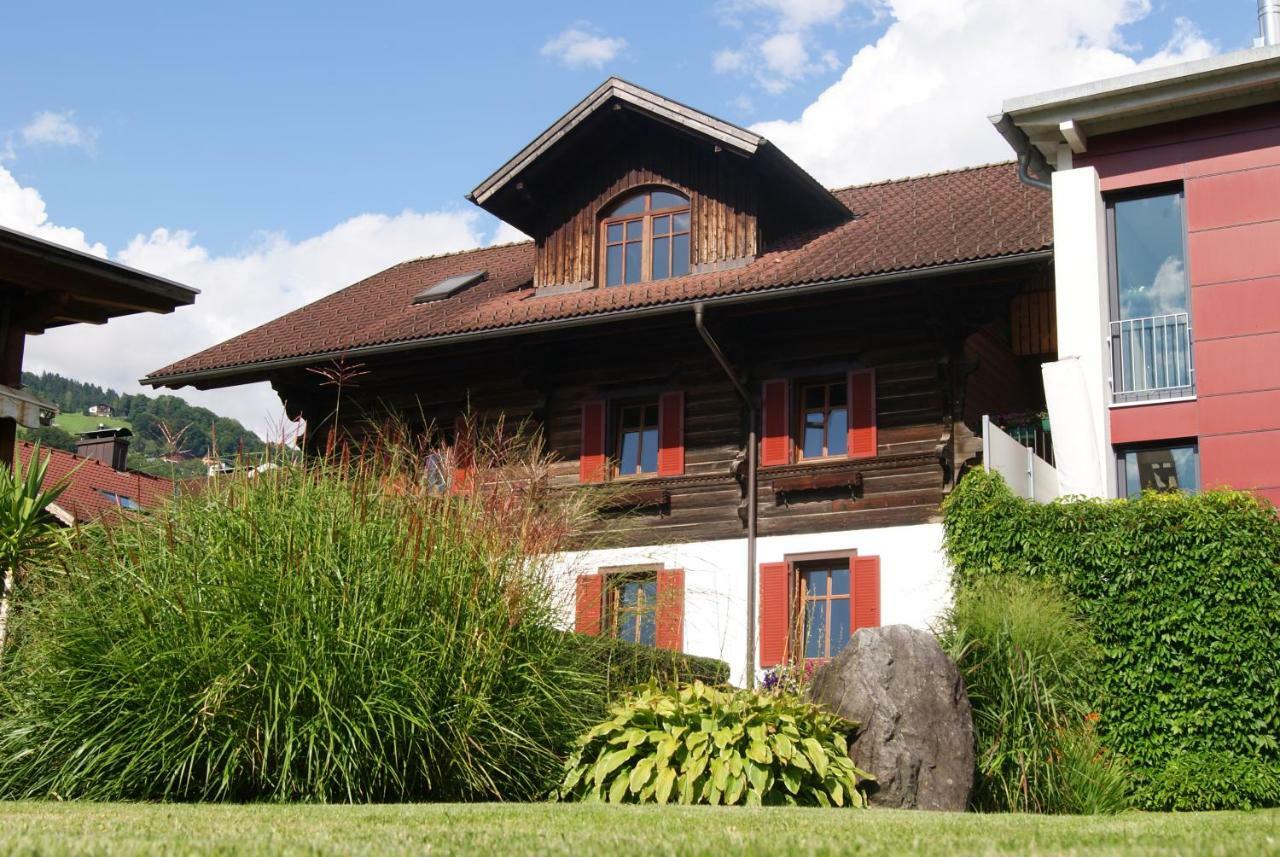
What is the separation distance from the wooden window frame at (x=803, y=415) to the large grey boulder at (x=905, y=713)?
6.31 m

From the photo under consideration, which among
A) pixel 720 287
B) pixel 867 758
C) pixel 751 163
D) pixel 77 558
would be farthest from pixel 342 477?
pixel 751 163

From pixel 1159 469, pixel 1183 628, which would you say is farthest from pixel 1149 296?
pixel 1183 628

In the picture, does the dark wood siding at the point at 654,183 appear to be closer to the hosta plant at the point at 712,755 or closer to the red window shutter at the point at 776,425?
the red window shutter at the point at 776,425

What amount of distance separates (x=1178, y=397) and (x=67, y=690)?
939cm

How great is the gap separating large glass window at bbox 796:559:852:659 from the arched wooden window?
3.88m

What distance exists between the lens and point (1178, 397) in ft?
42.1

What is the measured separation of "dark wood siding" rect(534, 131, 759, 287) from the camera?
16.7m

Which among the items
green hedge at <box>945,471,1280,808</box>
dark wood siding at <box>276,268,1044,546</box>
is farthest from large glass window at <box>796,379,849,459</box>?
green hedge at <box>945,471,1280,808</box>

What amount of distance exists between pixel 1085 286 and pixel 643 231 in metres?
5.84

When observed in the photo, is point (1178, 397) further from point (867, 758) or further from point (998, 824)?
point (998, 824)

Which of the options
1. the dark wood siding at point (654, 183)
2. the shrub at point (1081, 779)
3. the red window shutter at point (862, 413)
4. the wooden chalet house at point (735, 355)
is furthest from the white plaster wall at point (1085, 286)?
the dark wood siding at point (654, 183)

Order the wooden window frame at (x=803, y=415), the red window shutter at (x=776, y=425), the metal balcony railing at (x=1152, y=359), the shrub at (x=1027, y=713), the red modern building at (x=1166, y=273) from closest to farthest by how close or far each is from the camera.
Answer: the shrub at (x=1027, y=713)
the red modern building at (x=1166, y=273)
the metal balcony railing at (x=1152, y=359)
the wooden window frame at (x=803, y=415)
the red window shutter at (x=776, y=425)

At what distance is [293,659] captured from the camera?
7.52 metres

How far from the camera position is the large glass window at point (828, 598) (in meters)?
15.0
